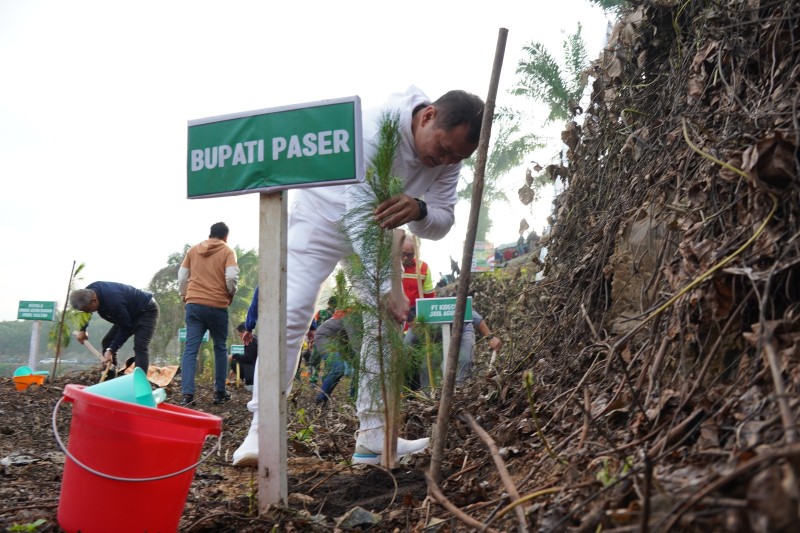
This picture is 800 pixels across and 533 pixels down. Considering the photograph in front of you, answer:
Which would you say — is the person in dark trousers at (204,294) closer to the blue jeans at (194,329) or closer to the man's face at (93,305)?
the blue jeans at (194,329)

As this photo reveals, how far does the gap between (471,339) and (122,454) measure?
4.01 m

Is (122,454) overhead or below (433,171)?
below

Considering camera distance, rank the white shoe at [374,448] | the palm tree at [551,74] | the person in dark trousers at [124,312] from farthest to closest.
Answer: the palm tree at [551,74]
the person in dark trousers at [124,312]
the white shoe at [374,448]

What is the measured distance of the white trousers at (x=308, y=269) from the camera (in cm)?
318

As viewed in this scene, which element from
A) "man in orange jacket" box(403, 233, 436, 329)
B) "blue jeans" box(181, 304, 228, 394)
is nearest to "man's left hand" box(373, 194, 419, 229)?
"man in orange jacket" box(403, 233, 436, 329)

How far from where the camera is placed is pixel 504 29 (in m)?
2.35

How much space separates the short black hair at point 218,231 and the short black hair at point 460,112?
562 cm

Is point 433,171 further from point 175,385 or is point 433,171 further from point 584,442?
point 175,385

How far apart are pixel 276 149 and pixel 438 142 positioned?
936 millimetres

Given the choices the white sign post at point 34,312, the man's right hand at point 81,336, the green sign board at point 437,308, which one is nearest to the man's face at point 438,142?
the green sign board at point 437,308

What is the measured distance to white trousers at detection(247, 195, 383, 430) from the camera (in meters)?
3.18

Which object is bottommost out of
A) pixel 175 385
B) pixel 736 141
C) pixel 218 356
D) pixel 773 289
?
pixel 175 385

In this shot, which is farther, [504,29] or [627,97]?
[627,97]

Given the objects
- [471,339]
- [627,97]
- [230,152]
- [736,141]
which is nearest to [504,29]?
[736,141]
